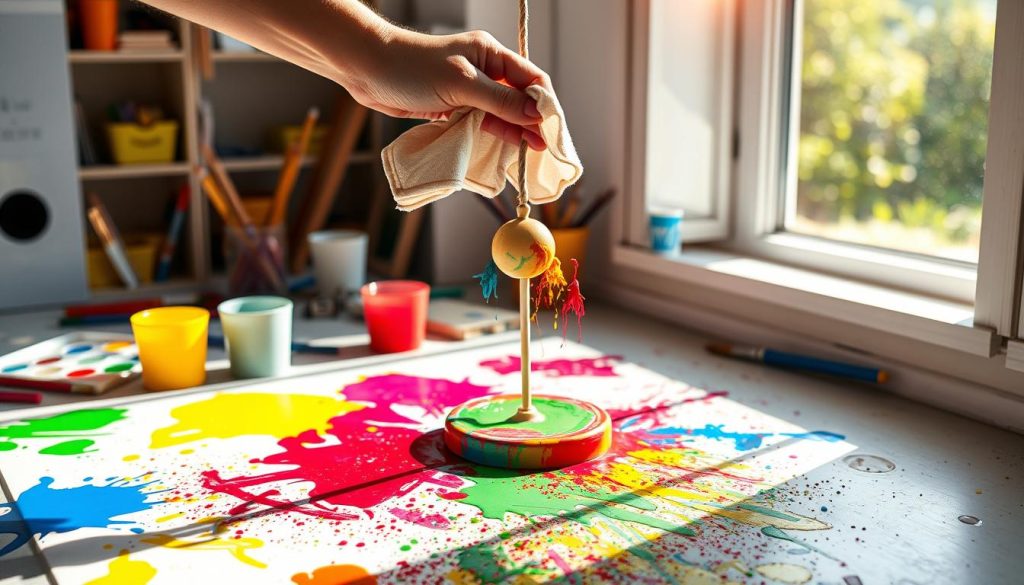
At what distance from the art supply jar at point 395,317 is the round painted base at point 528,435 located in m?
0.31

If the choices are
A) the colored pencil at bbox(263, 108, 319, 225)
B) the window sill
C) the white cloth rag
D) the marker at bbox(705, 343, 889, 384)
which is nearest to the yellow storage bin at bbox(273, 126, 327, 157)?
the colored pencil at bbox(263, 108, 319, 225)

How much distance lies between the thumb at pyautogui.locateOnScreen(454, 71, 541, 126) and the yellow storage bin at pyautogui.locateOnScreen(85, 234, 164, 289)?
1.13 metres

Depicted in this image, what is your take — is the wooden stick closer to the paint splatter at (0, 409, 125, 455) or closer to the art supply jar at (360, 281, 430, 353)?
the art supply jar at (360, 281, 430, 353)

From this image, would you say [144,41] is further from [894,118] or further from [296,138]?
[894,118]

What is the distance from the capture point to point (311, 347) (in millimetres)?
1439

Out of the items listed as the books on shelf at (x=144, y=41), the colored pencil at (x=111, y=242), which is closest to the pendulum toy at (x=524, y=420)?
the colored pencil at (x=111, y=242)

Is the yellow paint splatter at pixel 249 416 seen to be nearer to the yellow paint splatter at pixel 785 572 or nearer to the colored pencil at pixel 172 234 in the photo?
the yellow paint splatter at pixel 785 572

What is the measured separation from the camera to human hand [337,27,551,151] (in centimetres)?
95

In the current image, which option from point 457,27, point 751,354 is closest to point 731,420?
point 751,354

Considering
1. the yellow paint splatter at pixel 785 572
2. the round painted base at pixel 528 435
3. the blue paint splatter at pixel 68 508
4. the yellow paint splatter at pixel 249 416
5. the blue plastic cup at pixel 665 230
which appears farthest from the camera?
the blue plastic cup at pixel 665 230

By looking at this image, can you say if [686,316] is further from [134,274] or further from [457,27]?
[134,274]

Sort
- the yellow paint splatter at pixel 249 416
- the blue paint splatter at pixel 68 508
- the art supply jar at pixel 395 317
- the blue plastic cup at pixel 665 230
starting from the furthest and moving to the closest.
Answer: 1. the blue plastic cup at pixel 665 230
2. the art supply jar at pixel 395 317
3. the yellow paint splatter at pixel 249 416
4. the blue paint splatter at pixel 68 508

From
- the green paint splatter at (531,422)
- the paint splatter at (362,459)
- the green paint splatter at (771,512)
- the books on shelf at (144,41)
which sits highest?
the books on shelf at (144,41)

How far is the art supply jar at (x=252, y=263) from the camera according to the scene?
5.63 feet
